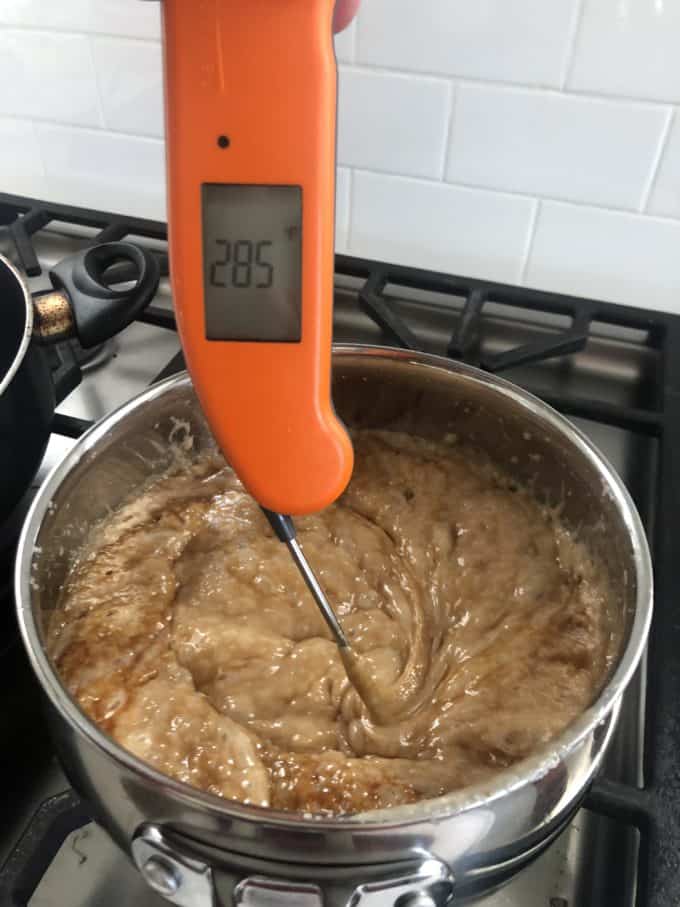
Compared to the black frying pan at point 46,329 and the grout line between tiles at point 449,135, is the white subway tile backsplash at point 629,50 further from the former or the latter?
the black frying pan at point 46,329

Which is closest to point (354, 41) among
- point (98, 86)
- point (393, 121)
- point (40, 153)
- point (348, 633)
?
point (393, 121)

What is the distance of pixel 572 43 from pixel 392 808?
64 centimetres

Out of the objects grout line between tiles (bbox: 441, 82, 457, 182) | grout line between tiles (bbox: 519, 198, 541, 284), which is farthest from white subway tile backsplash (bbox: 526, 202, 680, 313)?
grout line between tiles (bbox: 441, 82, 457, 182)

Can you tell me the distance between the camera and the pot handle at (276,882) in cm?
38

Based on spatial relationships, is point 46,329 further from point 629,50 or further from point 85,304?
A: point 629,50

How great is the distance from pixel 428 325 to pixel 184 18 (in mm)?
533

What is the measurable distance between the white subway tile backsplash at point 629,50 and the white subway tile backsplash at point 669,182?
35 millimetres

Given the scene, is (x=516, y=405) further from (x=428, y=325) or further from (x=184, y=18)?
(x=184, y=18)

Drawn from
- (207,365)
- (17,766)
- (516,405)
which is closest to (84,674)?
(17,766)

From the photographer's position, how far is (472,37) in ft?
2.36

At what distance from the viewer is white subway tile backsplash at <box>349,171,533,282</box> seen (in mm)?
818

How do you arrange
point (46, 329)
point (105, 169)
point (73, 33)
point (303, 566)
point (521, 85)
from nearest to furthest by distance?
1. point (303, 566)
2. point (46, 329)
3. point (521, 85)
4. point (73, 33)
5. point (105, 169)

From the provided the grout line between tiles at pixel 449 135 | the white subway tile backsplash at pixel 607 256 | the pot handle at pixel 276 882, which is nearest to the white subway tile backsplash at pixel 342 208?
the grout line between tiles at pixel 449 135

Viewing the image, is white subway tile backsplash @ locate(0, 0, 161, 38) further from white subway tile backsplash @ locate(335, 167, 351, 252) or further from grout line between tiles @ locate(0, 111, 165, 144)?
white subway tile backsplash @ locate(335, 167, 351, 252)
